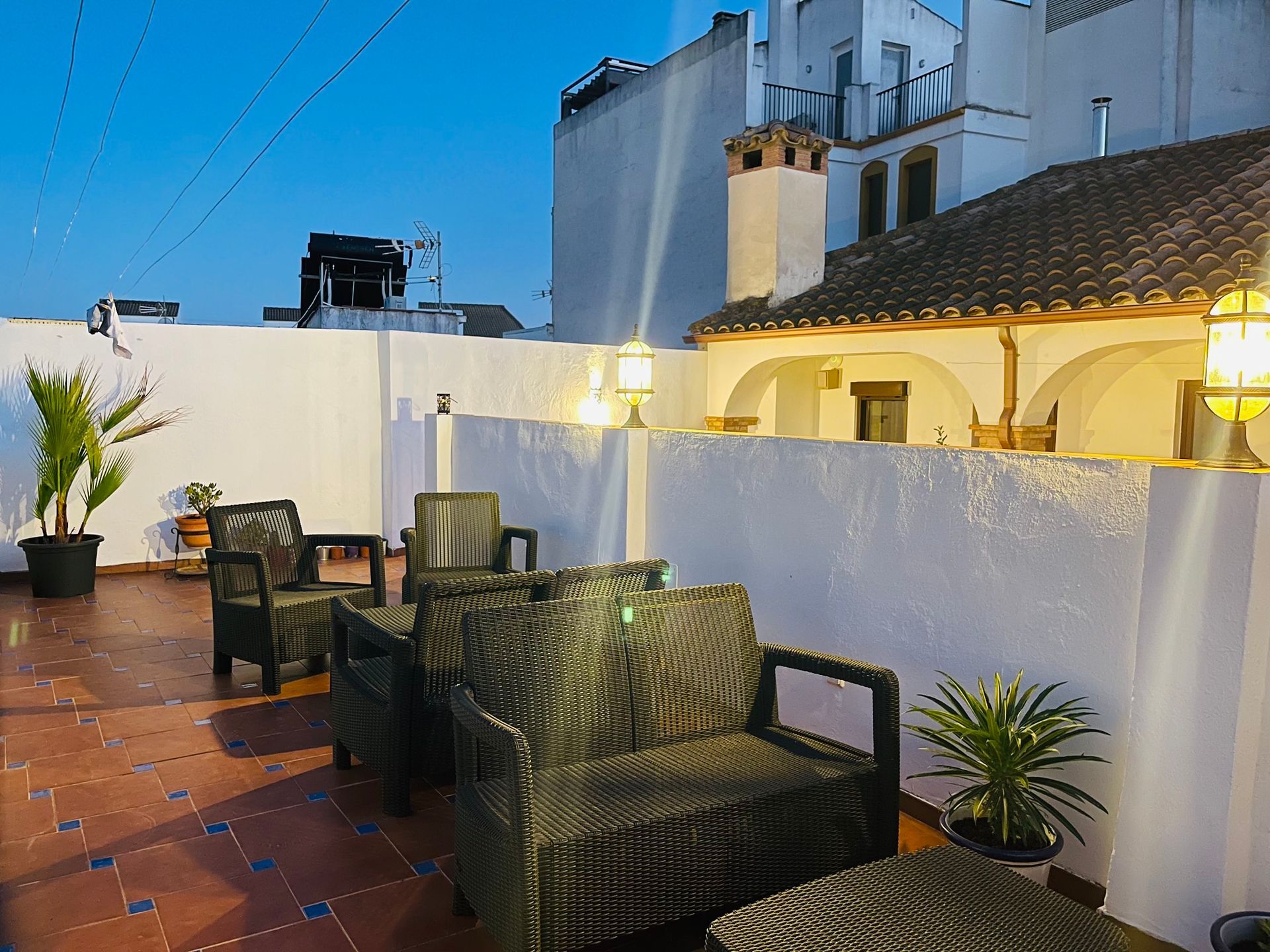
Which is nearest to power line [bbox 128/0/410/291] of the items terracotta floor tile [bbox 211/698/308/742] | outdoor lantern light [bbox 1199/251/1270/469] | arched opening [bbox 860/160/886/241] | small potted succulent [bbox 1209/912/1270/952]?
terracotta floor tile [bbox 211/698/308/742]

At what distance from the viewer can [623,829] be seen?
2512 mm

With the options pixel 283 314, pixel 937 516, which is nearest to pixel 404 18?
pixel 937 516

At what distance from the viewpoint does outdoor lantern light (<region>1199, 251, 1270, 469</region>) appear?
8.52 ft

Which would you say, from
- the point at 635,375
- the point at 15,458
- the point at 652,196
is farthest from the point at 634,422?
the point at 652,196

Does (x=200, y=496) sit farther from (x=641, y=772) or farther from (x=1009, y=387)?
(x=1009, y=387)

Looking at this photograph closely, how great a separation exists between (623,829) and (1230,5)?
41.7 ft

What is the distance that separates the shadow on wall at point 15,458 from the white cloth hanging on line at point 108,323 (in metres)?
0.73

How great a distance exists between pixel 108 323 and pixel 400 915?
244 inches

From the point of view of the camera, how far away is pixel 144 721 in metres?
4.67

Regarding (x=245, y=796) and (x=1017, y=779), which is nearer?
(x=1017, y=779)

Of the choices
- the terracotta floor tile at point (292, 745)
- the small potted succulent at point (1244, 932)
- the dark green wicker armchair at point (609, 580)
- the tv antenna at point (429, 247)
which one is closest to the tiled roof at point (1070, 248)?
the dark green wicker armchair at point (609, 580)

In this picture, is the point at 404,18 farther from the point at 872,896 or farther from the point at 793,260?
the point at 872,896

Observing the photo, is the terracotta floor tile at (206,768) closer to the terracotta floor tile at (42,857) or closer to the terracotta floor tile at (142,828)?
the terracotta floor tile at (142,828)

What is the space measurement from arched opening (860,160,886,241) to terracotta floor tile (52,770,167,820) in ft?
39.0
